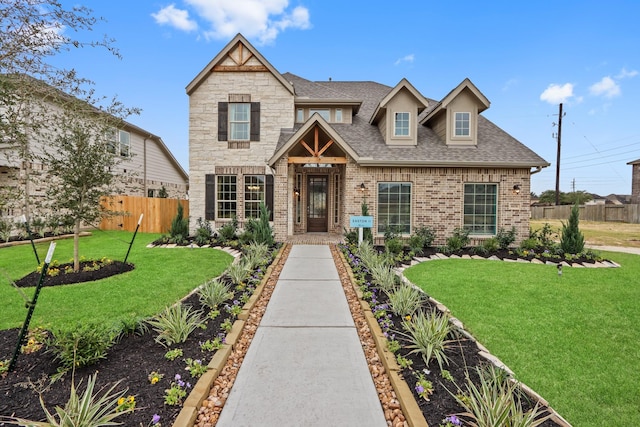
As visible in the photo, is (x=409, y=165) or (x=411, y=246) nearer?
(x=411, y=246)

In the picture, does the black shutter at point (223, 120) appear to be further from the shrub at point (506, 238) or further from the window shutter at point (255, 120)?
the shrub at point (506, 238)

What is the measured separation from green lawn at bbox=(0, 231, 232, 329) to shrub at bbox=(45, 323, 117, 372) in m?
0.80

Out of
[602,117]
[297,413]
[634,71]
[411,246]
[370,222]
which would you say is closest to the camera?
[297,413]

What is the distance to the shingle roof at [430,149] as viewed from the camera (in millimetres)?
11154

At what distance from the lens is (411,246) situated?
10.4 metres

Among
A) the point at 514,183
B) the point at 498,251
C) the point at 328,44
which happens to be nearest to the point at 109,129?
the point at 498,251

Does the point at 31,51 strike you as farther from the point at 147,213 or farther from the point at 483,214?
the point at 483,214

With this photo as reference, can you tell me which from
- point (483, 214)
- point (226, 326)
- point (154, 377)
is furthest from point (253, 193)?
point (154, 377)

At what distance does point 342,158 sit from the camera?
11297mm

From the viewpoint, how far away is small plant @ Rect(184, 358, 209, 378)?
294 cm

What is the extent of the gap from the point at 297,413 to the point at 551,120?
3193cm

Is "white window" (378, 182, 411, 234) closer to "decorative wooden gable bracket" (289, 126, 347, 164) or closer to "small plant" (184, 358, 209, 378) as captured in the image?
"decorative wooden gable bracket" (289, 126, 347, 164)

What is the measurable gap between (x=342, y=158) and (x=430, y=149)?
362 cm

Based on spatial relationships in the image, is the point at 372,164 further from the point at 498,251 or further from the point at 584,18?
the point at 584,18
